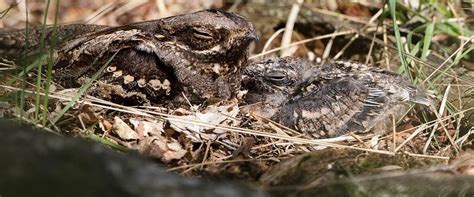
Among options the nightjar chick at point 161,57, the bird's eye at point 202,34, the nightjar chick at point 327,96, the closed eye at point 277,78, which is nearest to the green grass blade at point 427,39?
the nightjar chick at point 327,96

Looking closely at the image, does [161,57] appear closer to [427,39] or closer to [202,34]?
[202,34]

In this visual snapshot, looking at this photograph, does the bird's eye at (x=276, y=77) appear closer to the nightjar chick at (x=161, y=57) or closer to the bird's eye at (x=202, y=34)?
the nightjar chick at (x=161, y=57)

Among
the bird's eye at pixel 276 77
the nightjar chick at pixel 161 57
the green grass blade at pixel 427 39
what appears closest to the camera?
the nightjar chick at pixel 161 57

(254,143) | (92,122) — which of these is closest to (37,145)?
(92,122)

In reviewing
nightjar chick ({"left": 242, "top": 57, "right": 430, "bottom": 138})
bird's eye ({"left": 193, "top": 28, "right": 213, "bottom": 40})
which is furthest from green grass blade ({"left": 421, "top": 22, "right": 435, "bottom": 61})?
bird's eye ({"left": 193, "top": 28, "right": 213, "bottom": 40})

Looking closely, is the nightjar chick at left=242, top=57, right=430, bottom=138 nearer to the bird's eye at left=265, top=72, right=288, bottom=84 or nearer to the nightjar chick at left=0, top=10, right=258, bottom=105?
the bird's eye at left=265, top=72, right=288, bottom=84

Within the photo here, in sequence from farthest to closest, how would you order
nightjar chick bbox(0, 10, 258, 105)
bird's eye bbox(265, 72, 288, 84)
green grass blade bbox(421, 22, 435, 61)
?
green grass blade bbox(421, 22, 435, 61) < bird's eye bbox(265, 72, 288, 84) < nightjar chick bbox(0, 10, 258, 105)
